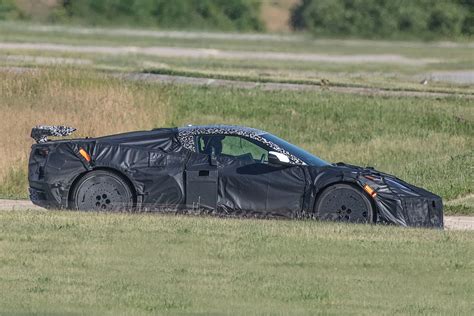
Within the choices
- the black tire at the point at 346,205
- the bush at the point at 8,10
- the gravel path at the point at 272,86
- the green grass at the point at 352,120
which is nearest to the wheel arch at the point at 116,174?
the black tire at the point at 346,205

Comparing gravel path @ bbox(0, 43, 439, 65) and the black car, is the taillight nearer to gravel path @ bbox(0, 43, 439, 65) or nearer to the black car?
the black car

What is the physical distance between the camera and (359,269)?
1169 centimetres

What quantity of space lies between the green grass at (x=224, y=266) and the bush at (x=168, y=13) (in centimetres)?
5189

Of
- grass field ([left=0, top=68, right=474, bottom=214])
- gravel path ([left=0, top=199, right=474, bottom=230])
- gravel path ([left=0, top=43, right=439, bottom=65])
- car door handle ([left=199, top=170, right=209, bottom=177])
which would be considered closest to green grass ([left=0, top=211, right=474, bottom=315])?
car door handle ([left=199, top=170, right=209, bottom=177])

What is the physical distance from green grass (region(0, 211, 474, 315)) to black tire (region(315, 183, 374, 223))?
503 mm

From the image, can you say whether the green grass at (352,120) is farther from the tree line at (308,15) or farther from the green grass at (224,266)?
the tree line at (308,15)

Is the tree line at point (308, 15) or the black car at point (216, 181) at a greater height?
the tree line at point (308, 15)

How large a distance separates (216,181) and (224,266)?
3.44m

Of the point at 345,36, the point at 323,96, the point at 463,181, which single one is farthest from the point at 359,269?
the point at 345,36

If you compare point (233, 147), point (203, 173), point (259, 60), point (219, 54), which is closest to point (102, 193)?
point (203, 173)

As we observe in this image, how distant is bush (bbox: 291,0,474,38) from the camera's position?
51375 mm

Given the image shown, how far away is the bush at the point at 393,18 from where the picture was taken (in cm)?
5138

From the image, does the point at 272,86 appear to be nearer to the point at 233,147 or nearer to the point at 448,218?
the point at 448,218

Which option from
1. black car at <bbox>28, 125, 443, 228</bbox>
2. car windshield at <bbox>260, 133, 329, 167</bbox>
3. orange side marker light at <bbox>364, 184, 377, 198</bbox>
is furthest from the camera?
car windshield at <bbox>260, 133, 329, 167</bbox>
